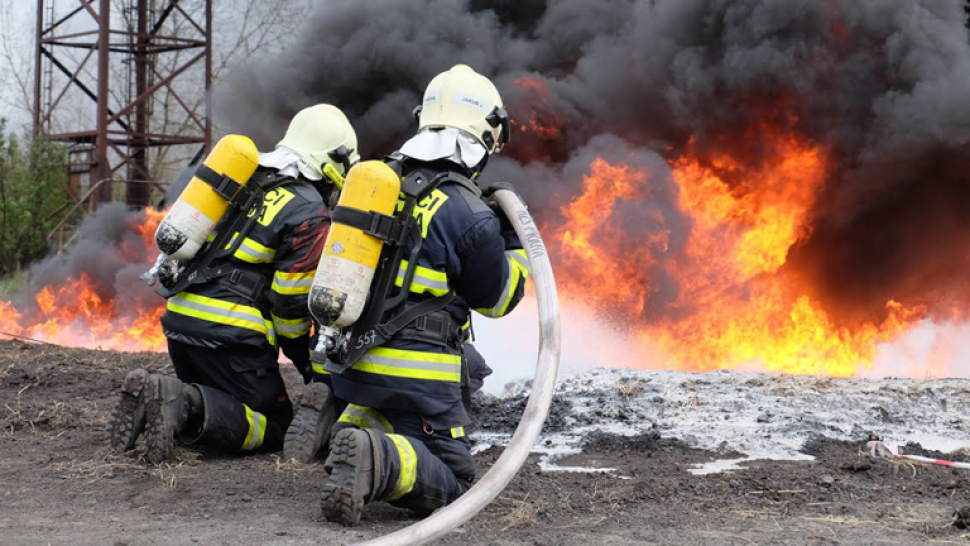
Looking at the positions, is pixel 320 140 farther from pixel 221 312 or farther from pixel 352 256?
pixel 352 256

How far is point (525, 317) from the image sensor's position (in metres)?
8.29

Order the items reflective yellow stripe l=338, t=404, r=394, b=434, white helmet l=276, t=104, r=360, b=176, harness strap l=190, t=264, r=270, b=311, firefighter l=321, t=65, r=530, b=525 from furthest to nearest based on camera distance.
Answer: white helmet l=276, t=104, r=360, b=176
harness strap l=190, t=264, r=270, b=311
reflective yellow stripe l=338, t=404, r=394, b=434
firefighter l=321, t=65, r=530, b=525

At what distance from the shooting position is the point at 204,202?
470 cm

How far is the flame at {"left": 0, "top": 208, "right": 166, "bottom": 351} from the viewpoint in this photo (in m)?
10.1

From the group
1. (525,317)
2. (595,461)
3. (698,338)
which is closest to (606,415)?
(595,461)

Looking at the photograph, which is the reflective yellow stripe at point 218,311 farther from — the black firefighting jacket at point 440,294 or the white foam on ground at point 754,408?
the white foam on ground at point 754,408

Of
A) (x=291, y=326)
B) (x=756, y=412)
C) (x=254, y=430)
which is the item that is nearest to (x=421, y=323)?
(x=291, y=326)

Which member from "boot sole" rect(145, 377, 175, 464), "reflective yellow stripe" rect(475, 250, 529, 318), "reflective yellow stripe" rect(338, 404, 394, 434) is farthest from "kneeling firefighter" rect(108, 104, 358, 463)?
"reflective yellow stripe" rect(475, 250, 529, 318)

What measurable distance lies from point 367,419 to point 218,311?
1273 mm

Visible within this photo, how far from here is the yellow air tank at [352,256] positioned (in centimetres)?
352

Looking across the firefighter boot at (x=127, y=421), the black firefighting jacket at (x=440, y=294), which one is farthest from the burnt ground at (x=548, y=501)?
the black firefighting jacket at (x=440, y=294)

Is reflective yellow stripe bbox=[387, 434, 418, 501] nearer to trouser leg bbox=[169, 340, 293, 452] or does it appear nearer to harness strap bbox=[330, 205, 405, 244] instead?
harness strap bbox=[330, 205, 405, 244]

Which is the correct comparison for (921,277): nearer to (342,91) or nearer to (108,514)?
(342,91)

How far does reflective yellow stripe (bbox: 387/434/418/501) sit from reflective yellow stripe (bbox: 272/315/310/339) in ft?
4.86
